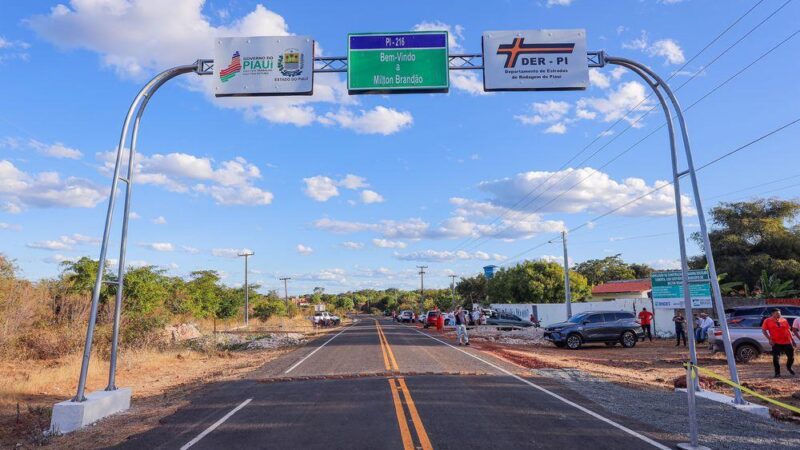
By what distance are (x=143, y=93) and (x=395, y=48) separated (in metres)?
5.24

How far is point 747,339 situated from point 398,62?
15804 mm

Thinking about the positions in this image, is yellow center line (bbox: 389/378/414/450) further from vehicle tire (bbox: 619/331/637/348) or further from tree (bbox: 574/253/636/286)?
tree (bbox: 574/253/636/286)

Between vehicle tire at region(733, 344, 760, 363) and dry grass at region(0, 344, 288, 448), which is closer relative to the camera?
dry grass at region(0, 344, 288, 448)

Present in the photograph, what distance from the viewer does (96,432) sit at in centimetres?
858

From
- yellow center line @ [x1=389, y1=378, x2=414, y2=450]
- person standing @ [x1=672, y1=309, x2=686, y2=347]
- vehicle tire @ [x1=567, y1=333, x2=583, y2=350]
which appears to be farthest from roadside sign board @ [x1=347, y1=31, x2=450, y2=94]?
person standing @ [x1=672, y1=309, x2=686, y2=347]

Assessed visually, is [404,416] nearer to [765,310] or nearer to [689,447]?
[689,447]

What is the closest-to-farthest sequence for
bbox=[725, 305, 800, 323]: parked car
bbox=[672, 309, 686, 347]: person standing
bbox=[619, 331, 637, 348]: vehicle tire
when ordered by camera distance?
bbox=[725, 305, 800, 323]: parked car → bbox=[672, 309, 686, 347]: person standing → bbox=[619, 331, 637, 348]: vehicle tire

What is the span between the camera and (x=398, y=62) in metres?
10.4

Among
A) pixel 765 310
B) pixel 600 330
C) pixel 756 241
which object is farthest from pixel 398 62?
pixel 756 241

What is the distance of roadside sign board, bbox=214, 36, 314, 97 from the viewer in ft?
34.7

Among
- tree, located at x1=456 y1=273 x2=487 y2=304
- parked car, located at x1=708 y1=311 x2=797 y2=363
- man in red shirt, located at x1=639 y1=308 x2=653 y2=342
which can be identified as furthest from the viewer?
tree, located at x1=456 y1=273 x2=487 y2=304

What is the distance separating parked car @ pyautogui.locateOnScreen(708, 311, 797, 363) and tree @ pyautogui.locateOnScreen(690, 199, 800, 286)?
22.7m

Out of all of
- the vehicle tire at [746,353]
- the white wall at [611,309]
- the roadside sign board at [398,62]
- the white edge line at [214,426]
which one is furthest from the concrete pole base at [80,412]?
the white wall at [611,309]

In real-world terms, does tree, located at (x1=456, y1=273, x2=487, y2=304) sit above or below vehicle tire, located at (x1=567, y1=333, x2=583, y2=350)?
above
